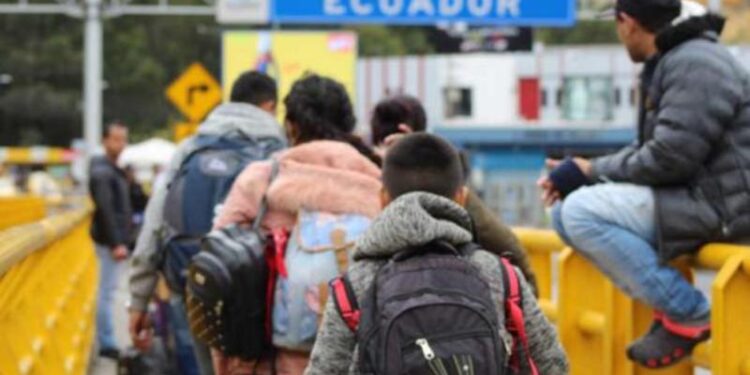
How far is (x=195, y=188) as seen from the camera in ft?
26.5

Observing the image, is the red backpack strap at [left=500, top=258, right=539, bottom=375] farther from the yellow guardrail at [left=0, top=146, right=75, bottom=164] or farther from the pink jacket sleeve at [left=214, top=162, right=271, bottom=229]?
the yellow guardrail at [left=0, top=146, right=75, bottom=164]

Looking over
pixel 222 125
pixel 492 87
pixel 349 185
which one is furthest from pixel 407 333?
pixel 492 87

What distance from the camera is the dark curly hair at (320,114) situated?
7.06m

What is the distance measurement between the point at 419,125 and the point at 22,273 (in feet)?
5.21

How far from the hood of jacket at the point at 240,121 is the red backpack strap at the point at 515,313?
355 centimetres

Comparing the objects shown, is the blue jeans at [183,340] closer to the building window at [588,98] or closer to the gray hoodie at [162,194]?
the gray hoodie at [162,194]

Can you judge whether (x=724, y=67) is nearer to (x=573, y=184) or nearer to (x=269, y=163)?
(x=573, y=184)

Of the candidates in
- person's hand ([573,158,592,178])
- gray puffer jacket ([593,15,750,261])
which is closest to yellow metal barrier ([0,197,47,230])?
person's hand ([573,158,592,178])

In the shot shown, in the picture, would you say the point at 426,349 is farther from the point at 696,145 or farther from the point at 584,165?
the point at 584,165

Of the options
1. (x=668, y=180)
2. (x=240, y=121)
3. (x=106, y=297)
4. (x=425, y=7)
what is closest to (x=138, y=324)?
(x=240, y=121)

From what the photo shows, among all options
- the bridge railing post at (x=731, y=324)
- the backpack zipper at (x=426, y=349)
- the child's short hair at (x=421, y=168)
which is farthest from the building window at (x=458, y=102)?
the backpack zipper at (x=426, y=349)

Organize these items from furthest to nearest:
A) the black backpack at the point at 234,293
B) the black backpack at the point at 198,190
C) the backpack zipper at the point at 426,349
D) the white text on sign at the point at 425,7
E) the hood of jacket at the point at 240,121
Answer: the white text on sign at the point at 425,7, the hood of jacket at the point at 240,121, the black backpack at the point at 198,190, the black backpack at the point at 234,293, the backpack zipper at the point at 426,349

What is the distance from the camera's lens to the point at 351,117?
7.12m

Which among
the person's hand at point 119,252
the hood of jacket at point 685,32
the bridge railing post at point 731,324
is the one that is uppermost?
the hood of jacket at point 685,32
